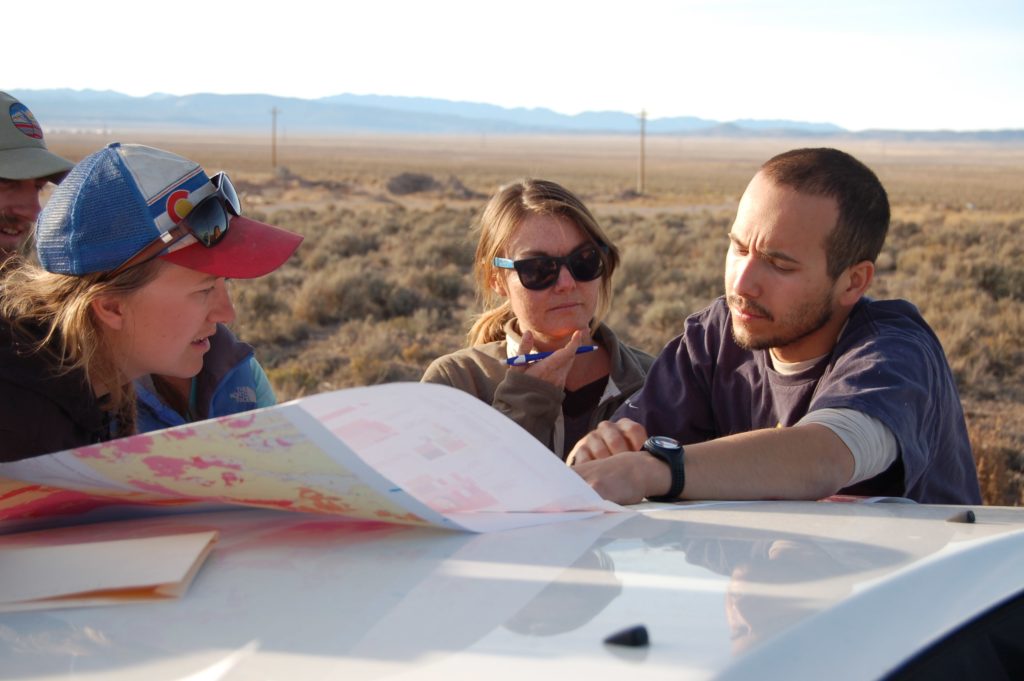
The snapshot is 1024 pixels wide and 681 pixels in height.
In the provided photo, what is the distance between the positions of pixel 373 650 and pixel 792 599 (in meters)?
0.50

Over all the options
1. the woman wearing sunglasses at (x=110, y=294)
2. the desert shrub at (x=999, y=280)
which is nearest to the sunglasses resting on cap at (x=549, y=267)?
the woman wearing sunglasses at (x=110, y=294)

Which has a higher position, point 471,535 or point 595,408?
point 471,535

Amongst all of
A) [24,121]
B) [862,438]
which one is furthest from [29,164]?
[862,438]

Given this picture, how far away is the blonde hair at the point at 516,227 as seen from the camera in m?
3.88

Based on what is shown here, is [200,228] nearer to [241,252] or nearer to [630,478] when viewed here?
[241,252]

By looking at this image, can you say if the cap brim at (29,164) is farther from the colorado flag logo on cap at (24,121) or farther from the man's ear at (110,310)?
the man's ear at (110,310)

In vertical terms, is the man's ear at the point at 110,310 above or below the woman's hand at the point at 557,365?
above

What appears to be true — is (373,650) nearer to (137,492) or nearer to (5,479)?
(137,492)

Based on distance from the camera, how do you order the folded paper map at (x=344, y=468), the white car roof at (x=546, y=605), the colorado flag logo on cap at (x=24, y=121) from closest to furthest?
1. the white car roof at (x=546, y=605)
2. the folded paper map at (x=344, y=468)
3. the colorado flag logo on cap at (x=24, y=121)

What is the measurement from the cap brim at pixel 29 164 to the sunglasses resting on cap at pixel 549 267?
5.25 ft

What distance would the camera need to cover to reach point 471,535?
1.56m

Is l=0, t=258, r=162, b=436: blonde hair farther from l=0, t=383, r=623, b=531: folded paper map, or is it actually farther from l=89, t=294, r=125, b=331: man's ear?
l=0, t=383, r=623, b=531: folded paper map

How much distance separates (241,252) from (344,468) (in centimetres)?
111

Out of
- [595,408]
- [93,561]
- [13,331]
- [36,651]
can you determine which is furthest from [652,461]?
[595,408]
